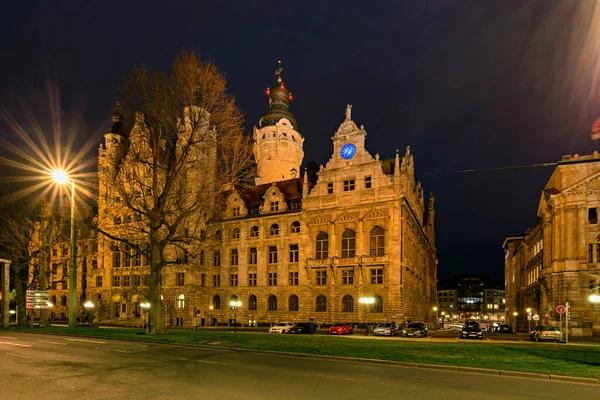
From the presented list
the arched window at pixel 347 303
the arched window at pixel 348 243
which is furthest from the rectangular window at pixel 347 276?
the arched window at pixel 348 243

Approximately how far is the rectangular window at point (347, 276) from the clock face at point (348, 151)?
1413 cm

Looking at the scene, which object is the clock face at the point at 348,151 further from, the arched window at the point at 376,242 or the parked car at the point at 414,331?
the parked car at the point at 414,331

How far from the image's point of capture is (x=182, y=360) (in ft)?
61.2

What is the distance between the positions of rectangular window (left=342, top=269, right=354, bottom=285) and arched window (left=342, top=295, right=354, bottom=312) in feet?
5.52

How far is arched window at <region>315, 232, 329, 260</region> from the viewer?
5950cm

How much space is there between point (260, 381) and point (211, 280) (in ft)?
185

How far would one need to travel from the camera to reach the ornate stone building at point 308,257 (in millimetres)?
55375

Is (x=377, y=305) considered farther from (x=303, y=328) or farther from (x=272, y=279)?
(x=272, y=279)

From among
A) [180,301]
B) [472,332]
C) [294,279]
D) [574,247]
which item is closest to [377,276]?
[294,279]

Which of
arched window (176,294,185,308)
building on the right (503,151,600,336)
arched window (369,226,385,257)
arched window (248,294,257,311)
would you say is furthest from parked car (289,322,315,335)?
building on the right (503,151,600,336)

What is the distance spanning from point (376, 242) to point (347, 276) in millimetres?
5510

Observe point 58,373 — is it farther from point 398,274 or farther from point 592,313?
point 592,313

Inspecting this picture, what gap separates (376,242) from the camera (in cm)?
5634

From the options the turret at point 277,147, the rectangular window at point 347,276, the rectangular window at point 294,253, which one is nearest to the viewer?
the rectangular window at point 347,276
